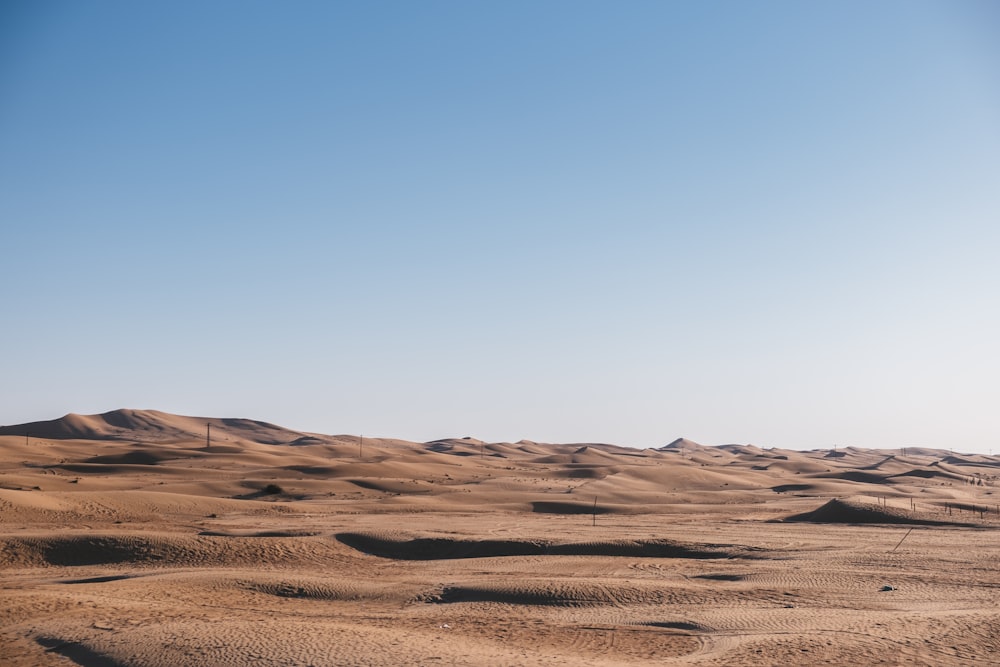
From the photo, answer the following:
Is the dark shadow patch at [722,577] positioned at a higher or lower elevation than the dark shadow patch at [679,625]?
higher

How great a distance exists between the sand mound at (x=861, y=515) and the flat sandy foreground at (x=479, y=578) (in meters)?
0.18

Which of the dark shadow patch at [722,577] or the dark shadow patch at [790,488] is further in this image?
the dark shadow patch at [790,488]

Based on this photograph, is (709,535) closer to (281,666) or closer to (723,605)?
(723,605)

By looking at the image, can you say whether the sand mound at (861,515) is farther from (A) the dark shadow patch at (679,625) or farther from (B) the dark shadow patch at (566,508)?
(A) the dark shadow patch at (679,625)

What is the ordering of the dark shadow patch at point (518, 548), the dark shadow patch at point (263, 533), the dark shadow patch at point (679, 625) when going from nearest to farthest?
the dark shadow patch at point (679, 625) < the dark shadow patch at point (518, 548) < the dark shadow patch at point (263, 533)

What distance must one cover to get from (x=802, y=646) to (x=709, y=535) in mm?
19244

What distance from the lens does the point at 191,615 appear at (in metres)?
18.2

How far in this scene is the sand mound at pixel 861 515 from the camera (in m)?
42.9

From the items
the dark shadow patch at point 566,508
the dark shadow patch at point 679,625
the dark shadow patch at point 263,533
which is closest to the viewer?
the dark shadow patch at point 679,625

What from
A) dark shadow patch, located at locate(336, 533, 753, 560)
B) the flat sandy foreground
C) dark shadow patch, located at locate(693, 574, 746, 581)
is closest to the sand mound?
the flat sandy foreground

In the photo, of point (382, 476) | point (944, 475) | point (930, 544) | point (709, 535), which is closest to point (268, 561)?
point (709, 535)

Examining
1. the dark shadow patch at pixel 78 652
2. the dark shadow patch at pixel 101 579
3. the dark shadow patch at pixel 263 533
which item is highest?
the dark shadow patch at pixel 263 533

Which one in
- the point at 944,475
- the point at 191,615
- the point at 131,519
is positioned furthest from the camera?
the point at 944,475

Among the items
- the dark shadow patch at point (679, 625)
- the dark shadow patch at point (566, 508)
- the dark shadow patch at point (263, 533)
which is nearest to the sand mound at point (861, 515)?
the dark shadow patch at point (566, 508)
